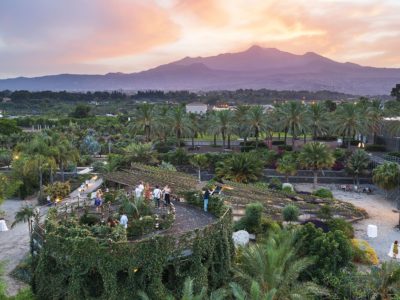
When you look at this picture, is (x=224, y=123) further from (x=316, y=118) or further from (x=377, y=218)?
(x=377, y=218)

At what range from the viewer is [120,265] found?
1568 cm

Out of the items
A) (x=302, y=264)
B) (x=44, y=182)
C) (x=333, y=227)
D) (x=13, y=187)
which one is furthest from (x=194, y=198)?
(x=44, y=182)

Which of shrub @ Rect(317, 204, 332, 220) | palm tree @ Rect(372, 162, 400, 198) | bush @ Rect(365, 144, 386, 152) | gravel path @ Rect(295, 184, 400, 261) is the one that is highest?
palm tree @ Rect(372, 162, 400, 198)

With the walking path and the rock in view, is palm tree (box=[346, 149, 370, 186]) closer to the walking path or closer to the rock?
the rock

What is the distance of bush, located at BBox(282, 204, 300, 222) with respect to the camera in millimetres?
27828

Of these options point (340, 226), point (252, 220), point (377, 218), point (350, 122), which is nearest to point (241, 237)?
point (252, 220)

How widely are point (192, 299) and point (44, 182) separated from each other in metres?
31.5

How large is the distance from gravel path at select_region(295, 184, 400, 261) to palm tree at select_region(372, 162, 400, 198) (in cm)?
172

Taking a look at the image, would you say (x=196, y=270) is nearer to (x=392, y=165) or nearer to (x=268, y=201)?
(x=268, y=201)

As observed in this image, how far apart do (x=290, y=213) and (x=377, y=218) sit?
27.2 feet

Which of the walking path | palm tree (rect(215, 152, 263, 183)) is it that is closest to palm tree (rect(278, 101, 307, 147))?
palm tree (rect(215, 152, 263, 183))

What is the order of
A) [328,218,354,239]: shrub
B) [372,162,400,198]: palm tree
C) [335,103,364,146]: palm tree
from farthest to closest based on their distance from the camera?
[335,103,364,146]: palm tree, [372,162,400,198]: palm tree, [328,218,354,239]: shrub

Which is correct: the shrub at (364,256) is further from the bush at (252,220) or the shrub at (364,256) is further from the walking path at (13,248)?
the walking path at (13,248)

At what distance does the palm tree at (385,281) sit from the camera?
17859 millimetres
